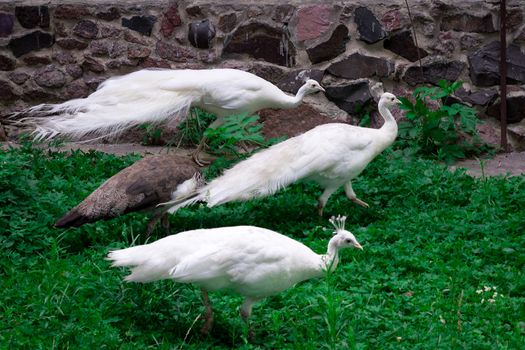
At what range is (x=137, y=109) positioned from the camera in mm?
7109

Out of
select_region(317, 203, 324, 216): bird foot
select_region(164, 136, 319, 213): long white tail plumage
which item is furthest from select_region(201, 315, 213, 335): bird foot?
select_region(317, 203, 324, 216): bird foot

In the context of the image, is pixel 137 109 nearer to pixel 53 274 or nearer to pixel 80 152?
pixel 80 152

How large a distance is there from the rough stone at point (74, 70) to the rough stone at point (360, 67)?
2.25 metres

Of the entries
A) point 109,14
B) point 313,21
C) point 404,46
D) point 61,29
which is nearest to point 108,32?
point 109,14

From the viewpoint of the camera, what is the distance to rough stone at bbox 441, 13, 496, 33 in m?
7.94

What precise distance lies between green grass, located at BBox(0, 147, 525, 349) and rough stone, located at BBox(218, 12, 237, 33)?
1703 mm

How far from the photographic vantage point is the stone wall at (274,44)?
7988 mm

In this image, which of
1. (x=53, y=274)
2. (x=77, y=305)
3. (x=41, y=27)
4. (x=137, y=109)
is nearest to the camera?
(x=77, y=305)

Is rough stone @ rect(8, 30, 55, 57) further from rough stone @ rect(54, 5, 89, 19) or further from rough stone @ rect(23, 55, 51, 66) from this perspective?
rough stone @ rect(54, 5, 89, 19)

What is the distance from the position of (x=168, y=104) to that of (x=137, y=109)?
243 millimetres

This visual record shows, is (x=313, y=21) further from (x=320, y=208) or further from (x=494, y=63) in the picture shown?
(x=320, y=208)

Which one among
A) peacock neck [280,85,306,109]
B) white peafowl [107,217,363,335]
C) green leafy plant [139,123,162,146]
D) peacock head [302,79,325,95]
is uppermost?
white peafowl [107,217,363,335]

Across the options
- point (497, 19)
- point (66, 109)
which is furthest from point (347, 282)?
point (497, 19)

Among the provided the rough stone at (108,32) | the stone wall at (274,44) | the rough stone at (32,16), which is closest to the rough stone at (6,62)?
the stone wall at (274,44)
